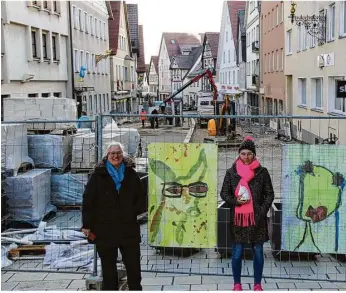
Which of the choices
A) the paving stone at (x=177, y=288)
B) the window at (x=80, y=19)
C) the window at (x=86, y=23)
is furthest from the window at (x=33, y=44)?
the paving stone at (x=177, y=288)

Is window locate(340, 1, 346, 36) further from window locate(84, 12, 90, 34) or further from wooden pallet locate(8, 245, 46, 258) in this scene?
window locate(84, 12, 90, 34)

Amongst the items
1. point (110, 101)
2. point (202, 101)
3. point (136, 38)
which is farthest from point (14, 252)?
point (136, 38)

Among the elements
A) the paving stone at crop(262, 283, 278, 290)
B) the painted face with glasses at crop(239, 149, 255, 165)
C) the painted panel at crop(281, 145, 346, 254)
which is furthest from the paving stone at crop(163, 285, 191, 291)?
the painted face with glasses at crop(239, 149, 255, 165)

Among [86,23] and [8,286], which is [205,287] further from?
[86,23]

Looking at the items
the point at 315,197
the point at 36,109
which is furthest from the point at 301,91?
the point at 315,197

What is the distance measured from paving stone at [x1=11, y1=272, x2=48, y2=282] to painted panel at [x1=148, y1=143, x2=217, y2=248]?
1506mm

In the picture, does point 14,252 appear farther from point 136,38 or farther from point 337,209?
point 136,38

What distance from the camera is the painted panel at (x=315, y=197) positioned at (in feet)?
21.3

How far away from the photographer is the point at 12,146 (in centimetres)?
937

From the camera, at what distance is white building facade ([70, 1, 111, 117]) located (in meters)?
35.5

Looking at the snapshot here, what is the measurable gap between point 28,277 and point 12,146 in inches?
118

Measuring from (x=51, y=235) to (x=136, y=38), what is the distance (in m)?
61.8

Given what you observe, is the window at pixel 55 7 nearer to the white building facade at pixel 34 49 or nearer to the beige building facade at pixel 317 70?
the white building facade at pixel 34 49

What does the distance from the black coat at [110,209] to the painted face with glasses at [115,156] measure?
105mm
